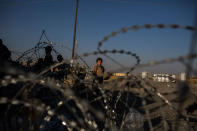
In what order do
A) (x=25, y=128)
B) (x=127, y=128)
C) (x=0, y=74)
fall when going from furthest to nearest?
(x=127, y=128) → (x=0, y=74) → (x=25, y=128)

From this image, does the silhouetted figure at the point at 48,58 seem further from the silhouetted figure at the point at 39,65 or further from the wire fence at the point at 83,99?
the wire fence at the point at 83,99

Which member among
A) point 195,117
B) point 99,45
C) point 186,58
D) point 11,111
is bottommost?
point 195,117

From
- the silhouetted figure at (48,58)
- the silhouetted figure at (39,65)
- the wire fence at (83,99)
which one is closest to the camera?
the wire fence at (83,99)

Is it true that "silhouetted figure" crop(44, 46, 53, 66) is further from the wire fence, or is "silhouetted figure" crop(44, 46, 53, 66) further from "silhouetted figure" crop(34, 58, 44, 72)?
the wire fence

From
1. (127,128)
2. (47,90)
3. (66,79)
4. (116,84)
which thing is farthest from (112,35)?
(66,79)

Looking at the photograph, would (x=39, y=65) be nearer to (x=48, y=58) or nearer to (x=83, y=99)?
(x=48, y=58)

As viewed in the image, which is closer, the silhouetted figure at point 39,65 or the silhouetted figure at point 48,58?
the silhouetted figure at point 39,65

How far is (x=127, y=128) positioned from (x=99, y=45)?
6.87 ft

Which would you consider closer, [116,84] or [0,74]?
[116,84]

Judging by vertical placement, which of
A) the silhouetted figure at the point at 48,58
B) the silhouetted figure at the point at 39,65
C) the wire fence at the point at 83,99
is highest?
the silhouetted figure at the point at 48,58

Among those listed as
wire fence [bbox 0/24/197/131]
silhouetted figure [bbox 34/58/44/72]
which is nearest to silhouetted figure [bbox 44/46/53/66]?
silhouetted figure [bbox 34/58/44/72]

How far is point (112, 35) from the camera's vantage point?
4.72 ft

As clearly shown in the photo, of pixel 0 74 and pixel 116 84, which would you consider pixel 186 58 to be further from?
pixel 0 74

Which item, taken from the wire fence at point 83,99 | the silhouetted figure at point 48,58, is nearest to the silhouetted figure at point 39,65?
the silhouetted figure at point 48,58
